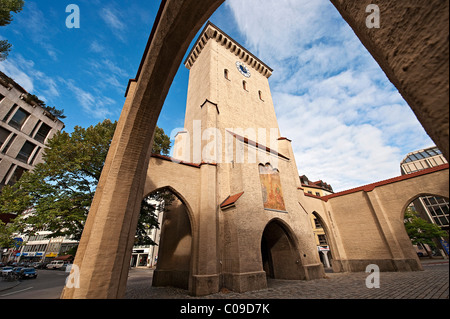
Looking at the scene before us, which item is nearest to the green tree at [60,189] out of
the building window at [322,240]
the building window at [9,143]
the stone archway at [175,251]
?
the stone archway at [175,251]

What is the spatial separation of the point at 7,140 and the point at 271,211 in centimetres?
2759

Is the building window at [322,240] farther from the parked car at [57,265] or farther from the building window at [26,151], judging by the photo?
the parked car at [57,265]

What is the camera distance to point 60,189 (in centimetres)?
937

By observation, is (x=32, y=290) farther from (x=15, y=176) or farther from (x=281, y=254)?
(x=281, y=254)

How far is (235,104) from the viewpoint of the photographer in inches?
683

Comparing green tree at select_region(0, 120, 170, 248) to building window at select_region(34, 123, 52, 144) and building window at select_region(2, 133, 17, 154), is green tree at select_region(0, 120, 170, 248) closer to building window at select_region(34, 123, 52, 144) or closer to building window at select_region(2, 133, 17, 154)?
building window at select_region(2, 133, 17, 154)

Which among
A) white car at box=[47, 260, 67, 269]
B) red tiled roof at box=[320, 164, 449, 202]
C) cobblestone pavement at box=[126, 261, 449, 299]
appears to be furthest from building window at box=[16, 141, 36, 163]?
red tiled roof at box=[320, 164, 449, 202]

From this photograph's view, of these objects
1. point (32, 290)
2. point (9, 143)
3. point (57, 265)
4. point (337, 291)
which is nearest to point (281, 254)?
point (337, 291)

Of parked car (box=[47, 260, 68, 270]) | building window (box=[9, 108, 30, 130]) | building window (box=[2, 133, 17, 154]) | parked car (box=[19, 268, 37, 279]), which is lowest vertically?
parked car (box=[19, 268, 37, 279])

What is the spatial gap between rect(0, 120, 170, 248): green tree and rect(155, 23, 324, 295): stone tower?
4451 millimetres

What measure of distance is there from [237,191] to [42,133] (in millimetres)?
27323

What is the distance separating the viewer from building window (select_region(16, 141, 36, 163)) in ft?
65.8

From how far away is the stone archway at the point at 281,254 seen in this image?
38.3 ft
